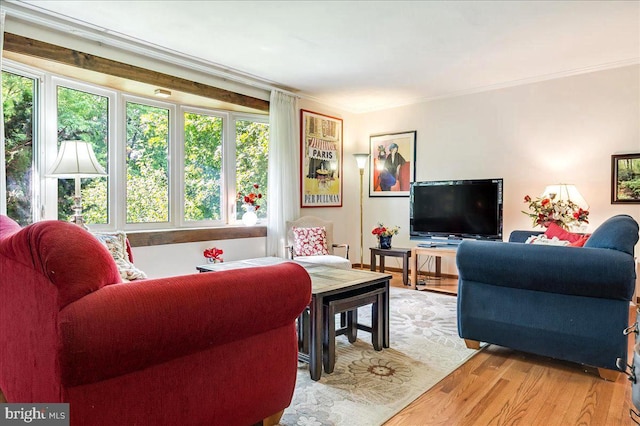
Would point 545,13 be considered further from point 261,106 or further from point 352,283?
point 261,106

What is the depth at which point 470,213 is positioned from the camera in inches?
189

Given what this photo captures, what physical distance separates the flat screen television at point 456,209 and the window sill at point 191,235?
2.02 m

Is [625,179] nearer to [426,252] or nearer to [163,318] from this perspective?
[426,252]

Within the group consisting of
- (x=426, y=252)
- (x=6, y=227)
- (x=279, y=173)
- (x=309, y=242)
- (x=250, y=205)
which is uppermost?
(x=279, y=173)

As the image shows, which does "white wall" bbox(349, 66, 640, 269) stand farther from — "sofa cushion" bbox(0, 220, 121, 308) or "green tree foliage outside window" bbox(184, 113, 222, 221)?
"sofa cushion" bbox(0, 220, 121, 308)

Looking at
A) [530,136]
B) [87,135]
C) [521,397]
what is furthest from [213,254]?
[530,136]

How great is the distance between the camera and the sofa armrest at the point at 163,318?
3.78 ft

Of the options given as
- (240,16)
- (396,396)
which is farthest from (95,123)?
(396,396)

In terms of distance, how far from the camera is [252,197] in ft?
15.6

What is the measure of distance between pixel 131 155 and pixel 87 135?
43 cm

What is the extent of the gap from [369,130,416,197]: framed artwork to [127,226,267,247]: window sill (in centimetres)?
205

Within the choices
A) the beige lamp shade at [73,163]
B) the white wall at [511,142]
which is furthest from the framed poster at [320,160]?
the beige lamp shade at [73,163]

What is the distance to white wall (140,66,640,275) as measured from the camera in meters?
4.19

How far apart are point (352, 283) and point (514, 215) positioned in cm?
315
